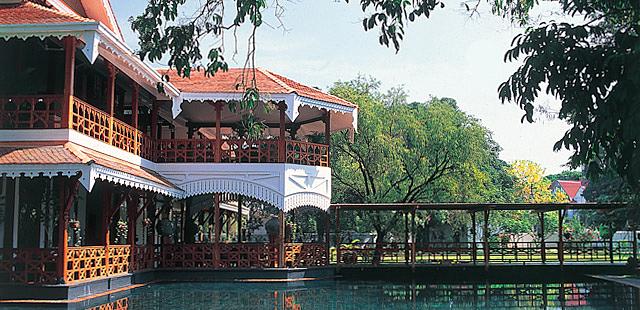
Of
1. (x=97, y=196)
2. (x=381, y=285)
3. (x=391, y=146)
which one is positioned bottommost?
(x=381, y=285)

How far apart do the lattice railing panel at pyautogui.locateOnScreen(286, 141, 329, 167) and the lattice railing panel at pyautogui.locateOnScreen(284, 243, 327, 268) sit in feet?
7.35

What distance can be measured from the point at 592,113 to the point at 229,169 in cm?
1386

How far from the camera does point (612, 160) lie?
233 inches

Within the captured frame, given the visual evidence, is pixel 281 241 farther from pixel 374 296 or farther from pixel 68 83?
pixel 68 83

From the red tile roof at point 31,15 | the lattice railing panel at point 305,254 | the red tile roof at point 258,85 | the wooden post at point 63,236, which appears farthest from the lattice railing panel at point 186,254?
the red tile roof at point 31,15

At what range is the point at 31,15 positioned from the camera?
13.4 metres

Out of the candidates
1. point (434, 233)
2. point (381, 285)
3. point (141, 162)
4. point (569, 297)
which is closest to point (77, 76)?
point (141, 162)

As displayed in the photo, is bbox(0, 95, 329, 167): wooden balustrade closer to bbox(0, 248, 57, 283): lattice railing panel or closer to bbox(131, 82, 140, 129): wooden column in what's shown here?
bbox(131, 82, 140, 129): wooden column

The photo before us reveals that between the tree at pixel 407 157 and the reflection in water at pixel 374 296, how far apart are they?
777cm

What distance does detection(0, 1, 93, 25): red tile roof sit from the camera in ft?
41.8

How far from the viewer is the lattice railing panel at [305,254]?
19.1 meters

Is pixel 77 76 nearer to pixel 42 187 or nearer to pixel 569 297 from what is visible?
pixel 42 187

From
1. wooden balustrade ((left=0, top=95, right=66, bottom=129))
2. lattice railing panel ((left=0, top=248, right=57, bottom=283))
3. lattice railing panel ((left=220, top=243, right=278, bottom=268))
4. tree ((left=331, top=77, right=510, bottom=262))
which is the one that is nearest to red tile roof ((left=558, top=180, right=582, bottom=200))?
tree ((left=331, top=77, right=510, bottom=262))

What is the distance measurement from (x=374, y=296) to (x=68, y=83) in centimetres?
761
